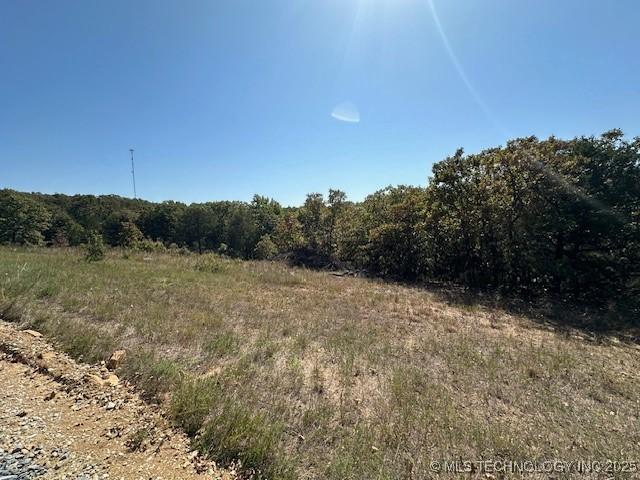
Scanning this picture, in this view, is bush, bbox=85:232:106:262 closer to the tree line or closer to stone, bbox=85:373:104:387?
the tree line

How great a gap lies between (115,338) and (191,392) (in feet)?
8.27

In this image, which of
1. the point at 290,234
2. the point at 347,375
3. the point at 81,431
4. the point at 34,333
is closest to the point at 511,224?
the point at 347,375

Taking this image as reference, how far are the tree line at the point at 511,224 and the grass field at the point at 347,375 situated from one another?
17.6ft

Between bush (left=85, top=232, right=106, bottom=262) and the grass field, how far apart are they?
398 cm

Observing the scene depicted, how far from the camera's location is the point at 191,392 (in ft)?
10.6

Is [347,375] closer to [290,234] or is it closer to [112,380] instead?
[112,380]

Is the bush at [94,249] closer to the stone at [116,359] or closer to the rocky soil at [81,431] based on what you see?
the rocky soil at [81,431]

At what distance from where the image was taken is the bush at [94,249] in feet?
40.5

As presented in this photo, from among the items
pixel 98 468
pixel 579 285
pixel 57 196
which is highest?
pixel 57 196

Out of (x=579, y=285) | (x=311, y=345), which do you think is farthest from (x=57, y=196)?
(x=579, y=285)

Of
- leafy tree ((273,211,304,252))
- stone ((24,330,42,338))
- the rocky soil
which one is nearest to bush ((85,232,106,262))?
stone ((24,330,42,338))

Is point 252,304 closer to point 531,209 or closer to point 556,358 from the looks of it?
point 556,358

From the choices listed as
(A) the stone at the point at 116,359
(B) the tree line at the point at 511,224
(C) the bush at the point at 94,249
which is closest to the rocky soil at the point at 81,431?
(A) the stone at the point at 116,359

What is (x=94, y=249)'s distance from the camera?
12.4 m
